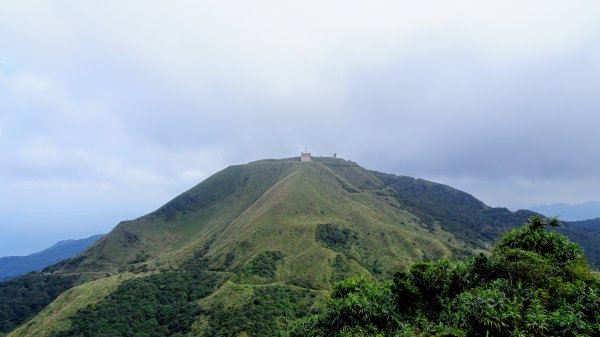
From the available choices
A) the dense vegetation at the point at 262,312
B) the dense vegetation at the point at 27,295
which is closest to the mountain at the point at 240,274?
the dense vegetation at the point at 262,312

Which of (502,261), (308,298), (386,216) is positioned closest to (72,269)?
→ (308,298)

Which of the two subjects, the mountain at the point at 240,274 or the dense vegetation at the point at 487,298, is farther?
the mountain at the point at 240,274

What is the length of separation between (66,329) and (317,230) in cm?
8409

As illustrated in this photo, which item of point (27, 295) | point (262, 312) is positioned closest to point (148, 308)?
point (262, 312)

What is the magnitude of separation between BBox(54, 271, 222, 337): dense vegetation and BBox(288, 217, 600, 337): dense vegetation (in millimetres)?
70025

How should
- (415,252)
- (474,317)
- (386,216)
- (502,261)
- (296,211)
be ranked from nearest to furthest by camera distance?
(474,317)
(502,261)
(415,252)
(296,211)
(386,216)

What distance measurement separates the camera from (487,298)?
36.8 metres

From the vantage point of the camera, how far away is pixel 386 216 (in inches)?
7298

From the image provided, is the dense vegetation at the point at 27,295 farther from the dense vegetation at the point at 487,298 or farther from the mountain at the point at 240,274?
the dense vegetation at the point at 487,298

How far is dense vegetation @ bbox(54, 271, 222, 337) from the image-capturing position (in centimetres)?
10581

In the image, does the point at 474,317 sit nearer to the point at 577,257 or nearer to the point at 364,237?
the point at 577,257

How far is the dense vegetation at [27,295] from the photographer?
149250mm

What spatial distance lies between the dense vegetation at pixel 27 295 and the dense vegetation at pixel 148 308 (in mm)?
53770

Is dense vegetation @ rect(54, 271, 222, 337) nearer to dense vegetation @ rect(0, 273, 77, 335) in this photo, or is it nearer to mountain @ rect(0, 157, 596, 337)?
mountain @ rect(0, 157, 596, 337)
